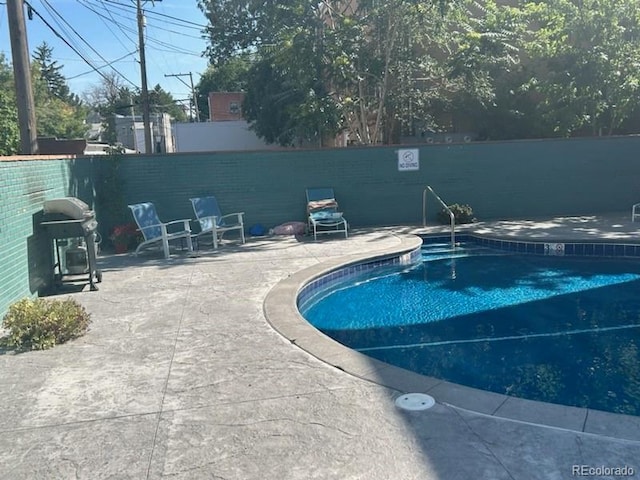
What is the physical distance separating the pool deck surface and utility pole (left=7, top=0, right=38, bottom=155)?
4.33 meters

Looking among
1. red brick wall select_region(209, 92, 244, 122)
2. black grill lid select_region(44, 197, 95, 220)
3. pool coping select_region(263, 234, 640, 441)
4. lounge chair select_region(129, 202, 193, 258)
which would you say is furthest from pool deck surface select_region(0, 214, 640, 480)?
red brick wall select_region(209, 92, 244, 122)

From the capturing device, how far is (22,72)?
788cm

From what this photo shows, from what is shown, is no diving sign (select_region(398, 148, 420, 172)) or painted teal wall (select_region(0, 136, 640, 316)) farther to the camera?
no diving sign (select_region(398, 148, 420, 172))

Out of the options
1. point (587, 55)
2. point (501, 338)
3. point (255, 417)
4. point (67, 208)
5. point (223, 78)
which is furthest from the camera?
point (223, 78)

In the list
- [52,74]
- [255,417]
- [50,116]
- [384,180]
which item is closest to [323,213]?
[384,180]

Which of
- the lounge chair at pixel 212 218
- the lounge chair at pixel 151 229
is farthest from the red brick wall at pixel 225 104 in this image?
the lounge chair at pixel 151 229

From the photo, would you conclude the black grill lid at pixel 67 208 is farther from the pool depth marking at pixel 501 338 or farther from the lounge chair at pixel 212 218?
the pool depth marking at pixel 501 338

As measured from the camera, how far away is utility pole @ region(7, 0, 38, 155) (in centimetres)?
773

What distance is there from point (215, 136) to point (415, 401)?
2327 cm

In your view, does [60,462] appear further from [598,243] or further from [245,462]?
[598,243]

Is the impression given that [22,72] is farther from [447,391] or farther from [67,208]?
[447,391]

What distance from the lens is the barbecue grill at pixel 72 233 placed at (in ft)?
20.9

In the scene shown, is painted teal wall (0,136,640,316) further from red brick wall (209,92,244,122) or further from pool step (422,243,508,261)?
red brick wall (209,92,244,122)

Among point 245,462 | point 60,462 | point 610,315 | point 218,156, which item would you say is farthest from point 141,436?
point 218,156
